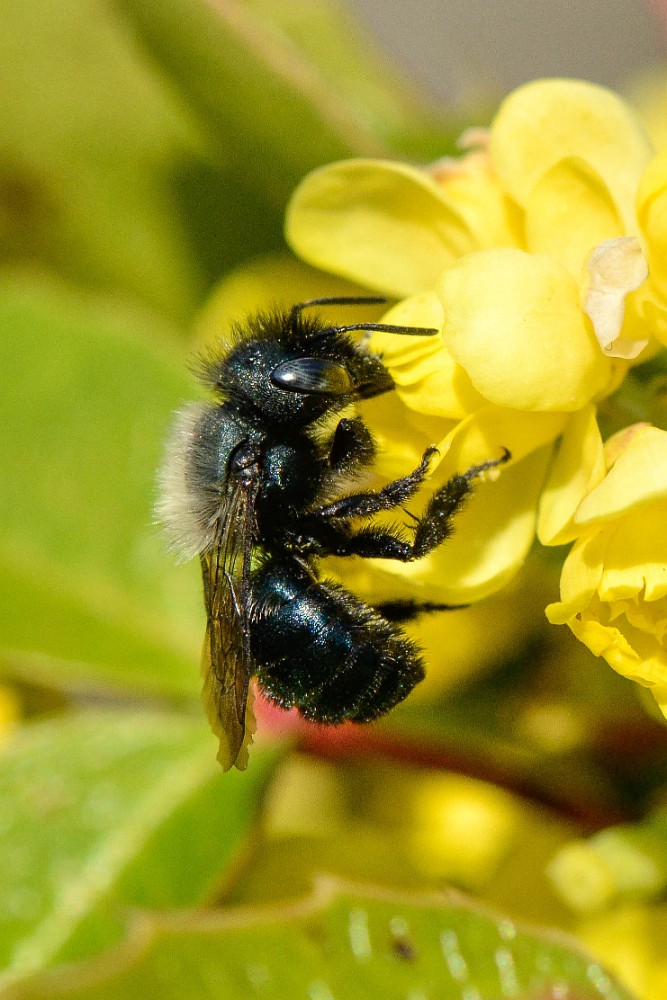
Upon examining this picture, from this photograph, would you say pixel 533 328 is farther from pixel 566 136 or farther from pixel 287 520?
pixel 287 520

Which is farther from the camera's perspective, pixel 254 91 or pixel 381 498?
pixel 254 91

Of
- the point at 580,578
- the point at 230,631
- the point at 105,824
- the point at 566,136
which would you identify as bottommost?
the point at 105,824

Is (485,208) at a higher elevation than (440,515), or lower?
higher

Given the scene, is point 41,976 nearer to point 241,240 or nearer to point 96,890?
point 96,890

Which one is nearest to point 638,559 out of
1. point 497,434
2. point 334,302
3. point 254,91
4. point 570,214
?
point 497,434

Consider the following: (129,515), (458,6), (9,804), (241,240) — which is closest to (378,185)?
(241,240)

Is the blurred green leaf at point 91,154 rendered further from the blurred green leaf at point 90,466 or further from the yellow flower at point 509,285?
the yellow flower at point 509,285

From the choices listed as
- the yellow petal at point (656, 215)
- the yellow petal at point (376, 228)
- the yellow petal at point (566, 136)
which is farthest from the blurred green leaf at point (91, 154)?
the yellow petal at point (656, 215)
